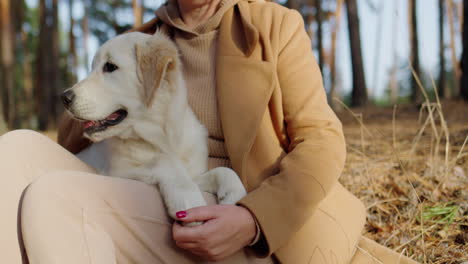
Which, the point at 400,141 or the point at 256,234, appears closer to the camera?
the point at 256,234

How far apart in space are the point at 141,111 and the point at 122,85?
6.1 inches

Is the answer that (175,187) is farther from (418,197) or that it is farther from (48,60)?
(48,60)

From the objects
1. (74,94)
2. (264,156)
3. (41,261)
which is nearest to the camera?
(41,261)

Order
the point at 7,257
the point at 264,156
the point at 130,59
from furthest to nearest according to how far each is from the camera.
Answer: the point at 130,59, the point at 264,156, the point at 7,257

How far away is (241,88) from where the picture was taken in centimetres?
181

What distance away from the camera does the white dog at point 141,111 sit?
73.7 inches

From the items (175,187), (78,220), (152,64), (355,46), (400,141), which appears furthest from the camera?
(355,46)

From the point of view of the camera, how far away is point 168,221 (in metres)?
1.47

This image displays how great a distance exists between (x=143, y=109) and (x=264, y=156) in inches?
24.7

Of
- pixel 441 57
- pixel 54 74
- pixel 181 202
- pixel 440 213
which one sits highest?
pixel 181 202

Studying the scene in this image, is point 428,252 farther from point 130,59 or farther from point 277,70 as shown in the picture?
point 130,59

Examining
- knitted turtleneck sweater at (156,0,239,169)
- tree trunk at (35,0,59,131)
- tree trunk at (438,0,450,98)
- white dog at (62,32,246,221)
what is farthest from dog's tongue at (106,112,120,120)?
tree trunk at (438,0,450,98)

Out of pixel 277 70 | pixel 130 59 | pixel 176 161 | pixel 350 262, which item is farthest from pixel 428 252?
pixel 130 59

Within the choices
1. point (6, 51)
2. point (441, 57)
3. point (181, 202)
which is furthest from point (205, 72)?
point (441, 57)
